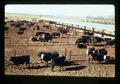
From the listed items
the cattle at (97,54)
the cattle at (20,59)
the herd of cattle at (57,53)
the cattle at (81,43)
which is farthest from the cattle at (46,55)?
the cattle at (97,54)

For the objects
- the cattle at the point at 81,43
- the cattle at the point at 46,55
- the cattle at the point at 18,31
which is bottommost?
the cattle at the point at 46,55

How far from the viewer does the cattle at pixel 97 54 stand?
130 inches

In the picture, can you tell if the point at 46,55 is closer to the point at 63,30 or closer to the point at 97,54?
the point at 63,30

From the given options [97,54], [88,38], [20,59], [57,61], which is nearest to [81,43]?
[88,38]

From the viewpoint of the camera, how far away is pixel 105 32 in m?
3.29

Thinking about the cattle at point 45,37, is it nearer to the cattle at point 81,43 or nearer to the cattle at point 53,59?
the cattle at point 53,59

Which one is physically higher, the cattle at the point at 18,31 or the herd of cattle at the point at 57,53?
the cattle at the point at 18,31

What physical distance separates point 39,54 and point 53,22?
0.36 metres

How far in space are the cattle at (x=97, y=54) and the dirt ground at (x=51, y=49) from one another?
1.8 inches

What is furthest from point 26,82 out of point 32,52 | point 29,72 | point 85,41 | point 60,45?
point 85,41

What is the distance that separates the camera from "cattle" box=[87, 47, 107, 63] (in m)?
3.29
